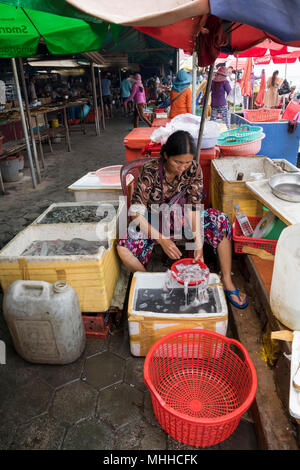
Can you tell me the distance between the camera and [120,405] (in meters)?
2.00

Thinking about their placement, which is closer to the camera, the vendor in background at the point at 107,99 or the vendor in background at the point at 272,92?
the vendor in background at the point at 272,92

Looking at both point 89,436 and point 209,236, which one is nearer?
point 89,436

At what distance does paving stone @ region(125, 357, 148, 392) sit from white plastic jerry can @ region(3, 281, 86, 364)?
0.42m

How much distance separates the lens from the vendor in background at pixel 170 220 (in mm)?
2652

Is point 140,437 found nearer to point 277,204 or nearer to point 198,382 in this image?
point 198,382

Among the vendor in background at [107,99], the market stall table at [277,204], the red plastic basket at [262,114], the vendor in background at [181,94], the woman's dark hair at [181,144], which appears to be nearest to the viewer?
the market stall table at [277,204]

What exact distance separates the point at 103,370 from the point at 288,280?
57.9 inches

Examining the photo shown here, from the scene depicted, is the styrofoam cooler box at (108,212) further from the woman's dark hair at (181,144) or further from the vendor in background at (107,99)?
the vendor in background at (107,99)

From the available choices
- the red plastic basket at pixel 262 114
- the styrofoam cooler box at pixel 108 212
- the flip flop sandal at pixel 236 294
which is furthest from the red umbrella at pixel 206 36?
the red plastic basket at pixel 262 114

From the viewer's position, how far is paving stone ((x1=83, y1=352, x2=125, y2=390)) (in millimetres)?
2166

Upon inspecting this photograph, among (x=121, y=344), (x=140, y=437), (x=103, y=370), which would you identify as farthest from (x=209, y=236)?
(x=140, y=437)

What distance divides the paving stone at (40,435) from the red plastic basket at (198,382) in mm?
622
